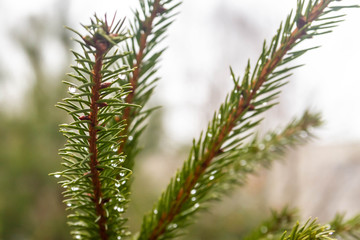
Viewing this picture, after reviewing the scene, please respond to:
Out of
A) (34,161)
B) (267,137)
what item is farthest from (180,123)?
(267,137)

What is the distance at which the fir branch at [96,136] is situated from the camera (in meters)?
0.19

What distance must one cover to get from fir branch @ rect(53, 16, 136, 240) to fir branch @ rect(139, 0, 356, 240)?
0.16ft

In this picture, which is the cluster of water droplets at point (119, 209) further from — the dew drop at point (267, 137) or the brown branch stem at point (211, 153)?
the dew drop at point (267, 137)

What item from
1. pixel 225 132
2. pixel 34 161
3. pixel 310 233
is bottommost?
pixel 310 233

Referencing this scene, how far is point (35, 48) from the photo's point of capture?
3008mm

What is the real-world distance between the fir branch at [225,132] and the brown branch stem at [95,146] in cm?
7

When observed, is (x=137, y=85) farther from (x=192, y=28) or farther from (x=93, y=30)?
(x=192, y=28)

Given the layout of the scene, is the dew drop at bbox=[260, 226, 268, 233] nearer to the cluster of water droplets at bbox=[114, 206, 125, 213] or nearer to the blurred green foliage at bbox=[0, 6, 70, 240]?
the cluster of water droplets at bbox=[114, 206, 125, 213]

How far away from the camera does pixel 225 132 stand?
0.31 metres

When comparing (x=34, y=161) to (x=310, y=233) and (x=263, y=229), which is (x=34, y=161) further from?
(x=310, y=233)

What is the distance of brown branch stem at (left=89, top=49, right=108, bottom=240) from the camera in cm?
19

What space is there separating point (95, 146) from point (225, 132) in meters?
0.14

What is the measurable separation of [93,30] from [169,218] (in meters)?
0.21

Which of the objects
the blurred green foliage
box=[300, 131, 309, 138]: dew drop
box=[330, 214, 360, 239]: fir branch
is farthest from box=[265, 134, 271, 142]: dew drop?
the blurred green foliage
